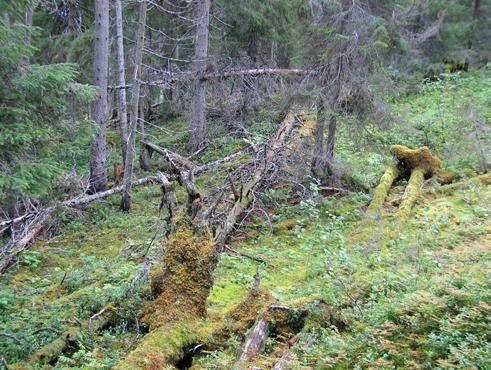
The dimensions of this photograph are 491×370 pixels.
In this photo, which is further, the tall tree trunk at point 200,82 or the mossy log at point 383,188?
the tall tree trunk at point 200,82

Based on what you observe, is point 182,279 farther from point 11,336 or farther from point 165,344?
point 11,336

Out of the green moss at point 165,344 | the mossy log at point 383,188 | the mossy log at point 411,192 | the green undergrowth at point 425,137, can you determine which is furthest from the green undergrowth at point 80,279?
the green undergrowth at point 425,137

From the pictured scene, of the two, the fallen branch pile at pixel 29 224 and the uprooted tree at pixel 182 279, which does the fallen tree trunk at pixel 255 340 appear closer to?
the uprooted tree at pixel 182 279

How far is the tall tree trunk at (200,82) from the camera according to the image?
51.6 feet

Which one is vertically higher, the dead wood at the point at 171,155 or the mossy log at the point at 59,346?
the dead wood at the point at 171,155

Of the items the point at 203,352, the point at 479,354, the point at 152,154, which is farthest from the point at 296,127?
the point at 479,354

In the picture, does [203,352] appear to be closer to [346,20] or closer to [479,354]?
[479,354]

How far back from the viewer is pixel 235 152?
15.5 metres

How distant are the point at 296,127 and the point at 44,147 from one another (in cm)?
803

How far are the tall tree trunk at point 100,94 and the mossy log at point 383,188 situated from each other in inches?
305

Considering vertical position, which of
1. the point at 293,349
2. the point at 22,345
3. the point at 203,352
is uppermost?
the point at 293,349

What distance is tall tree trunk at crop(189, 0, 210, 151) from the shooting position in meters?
15.7

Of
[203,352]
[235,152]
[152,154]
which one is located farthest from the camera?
[152,154]

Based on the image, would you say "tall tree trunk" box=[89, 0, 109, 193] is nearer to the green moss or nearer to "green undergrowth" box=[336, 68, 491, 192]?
"green undergrowth" box=[336, 68, 491, 192]
